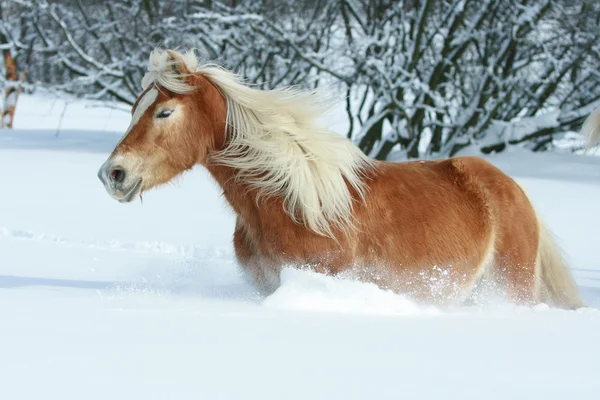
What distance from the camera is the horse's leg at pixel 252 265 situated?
3725 mm

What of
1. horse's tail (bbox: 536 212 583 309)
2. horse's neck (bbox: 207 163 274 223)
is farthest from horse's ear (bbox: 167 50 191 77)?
horse's tail (bbox: 536 212 583 309)

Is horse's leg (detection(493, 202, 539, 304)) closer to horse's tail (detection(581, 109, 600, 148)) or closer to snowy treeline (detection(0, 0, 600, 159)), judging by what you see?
horse's tail (detection(581, 109, 600, 148))

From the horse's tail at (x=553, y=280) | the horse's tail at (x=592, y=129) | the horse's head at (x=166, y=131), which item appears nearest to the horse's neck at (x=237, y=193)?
the horse's head at (x=166, y=131)

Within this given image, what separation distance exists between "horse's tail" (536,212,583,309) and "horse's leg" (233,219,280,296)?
169 centimetres

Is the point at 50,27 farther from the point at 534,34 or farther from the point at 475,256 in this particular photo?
the point at 475,256

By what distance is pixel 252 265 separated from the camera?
3.85 metres

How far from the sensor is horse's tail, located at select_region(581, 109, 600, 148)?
15.7ft

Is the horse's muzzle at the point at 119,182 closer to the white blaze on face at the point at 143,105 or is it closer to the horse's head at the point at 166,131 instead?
the horse's head at the point at 166,131

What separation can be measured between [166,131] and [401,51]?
1020cm

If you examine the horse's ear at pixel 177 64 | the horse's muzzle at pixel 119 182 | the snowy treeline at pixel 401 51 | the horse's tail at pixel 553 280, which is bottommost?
the snowy treeline at pixel 401 51

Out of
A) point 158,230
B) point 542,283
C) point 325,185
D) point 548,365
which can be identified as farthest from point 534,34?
point 548,365

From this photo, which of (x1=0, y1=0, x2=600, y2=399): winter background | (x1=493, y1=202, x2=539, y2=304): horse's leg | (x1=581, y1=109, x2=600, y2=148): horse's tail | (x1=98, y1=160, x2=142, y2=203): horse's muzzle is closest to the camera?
(x1=0, y1=0, x2=600, y2=399): winter background

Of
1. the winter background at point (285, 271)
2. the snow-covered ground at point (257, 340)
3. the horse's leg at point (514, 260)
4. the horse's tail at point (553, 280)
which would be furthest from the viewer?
the horse's tail at point (553, 280)

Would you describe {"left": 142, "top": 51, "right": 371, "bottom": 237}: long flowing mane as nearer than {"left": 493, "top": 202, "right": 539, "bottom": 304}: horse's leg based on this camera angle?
Yes
